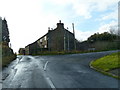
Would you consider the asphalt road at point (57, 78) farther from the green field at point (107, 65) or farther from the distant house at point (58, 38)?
the distant house at point (58, 38)

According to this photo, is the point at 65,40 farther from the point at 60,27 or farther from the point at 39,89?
the point at 39,89

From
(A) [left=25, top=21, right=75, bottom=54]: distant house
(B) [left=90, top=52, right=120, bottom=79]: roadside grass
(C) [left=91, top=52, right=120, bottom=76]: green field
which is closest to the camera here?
(B) [left=90, top=52, right=120, bottom=79]: roadside grass

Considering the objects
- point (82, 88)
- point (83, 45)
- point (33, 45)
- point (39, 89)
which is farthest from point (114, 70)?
point (33, 45)

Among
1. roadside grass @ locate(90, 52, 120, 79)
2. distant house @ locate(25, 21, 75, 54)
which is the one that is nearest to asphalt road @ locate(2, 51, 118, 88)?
roadside grass @ locate(90, 52, 120, 79)

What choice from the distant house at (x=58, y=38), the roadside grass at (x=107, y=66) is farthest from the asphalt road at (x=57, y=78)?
the distant house at (x=58, y=38)

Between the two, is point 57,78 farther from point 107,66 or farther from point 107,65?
point 107,65

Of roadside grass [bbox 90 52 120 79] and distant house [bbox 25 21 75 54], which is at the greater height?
distant house [bbox 25 21 75 54]

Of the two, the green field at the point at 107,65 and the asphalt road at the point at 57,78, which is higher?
the green field at the point at 107,65

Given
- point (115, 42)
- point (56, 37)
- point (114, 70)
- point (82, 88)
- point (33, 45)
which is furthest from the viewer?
point (33, 45)

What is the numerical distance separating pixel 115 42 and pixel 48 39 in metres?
22.0

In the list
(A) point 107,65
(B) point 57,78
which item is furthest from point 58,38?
(B) point 57,78

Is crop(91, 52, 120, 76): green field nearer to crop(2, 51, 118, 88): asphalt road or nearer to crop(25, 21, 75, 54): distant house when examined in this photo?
crop(2, 51, 118, 88): asphalt road

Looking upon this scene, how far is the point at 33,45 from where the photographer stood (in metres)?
77.1

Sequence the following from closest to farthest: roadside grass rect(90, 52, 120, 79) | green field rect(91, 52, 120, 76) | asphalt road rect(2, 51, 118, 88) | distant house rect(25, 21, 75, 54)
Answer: asphalt road rect(2, 51, 118, 88), roadside grass rect(90, 52, 120, 79), green field rect(91, 52, 120, 76), distant house rect(25, 21, 75, 54)
